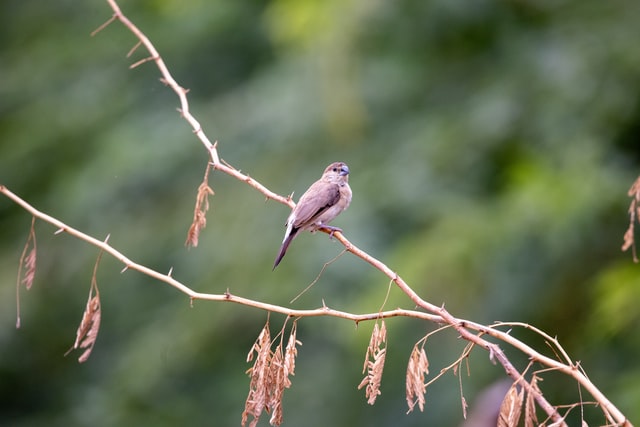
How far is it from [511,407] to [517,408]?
0.04 feet

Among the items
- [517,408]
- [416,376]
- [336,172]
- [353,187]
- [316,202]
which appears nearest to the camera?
[517,408]

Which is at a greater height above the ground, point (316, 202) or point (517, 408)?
point (316, 202)

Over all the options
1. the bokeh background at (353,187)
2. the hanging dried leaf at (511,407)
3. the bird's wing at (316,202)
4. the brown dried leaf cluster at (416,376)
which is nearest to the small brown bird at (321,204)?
the bird's wing at (316,202)

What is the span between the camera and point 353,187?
7008 mm

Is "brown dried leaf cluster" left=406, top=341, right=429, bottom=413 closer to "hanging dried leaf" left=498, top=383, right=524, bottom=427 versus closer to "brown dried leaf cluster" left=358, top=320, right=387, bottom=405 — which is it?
"brown dried leaf cluster" left=358, top=320, right=387, bottom=405


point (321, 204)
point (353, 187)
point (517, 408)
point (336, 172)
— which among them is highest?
point (353, 187)

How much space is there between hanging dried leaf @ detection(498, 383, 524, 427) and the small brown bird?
8.67ft

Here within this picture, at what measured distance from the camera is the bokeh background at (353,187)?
6.24 meters

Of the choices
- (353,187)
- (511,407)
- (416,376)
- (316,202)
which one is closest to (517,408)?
(511,407)

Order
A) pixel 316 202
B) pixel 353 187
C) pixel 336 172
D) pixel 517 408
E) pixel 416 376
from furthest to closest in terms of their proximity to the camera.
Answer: pixel 353 187
pixel 336 172
pixel 316 202
pixel 416 376
pixel 517 408

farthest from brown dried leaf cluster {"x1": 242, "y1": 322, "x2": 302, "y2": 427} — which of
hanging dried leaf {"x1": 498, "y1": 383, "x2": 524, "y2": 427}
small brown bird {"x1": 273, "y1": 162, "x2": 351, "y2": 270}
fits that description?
small brown bird {"x1": 273, "y1": 162, "x2": 351, "y2": 270}

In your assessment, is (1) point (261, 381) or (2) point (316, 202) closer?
(1) point (261, 381)

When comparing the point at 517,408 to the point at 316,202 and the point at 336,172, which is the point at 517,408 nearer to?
the point at 316,202

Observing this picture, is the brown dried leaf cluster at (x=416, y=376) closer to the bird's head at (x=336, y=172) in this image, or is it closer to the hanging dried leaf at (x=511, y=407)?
the hanging dried leaf at (x=511, y=407)
